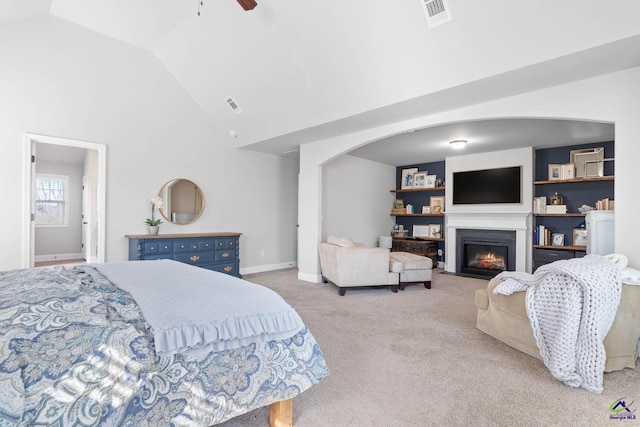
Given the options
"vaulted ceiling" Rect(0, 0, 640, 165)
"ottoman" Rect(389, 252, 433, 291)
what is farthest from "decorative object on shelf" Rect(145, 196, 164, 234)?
"ottoman" Rect(389, 252, 433, 291)

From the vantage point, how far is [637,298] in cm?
222

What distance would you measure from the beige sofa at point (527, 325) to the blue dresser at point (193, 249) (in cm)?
349

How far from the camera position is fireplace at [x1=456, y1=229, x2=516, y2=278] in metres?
5.64

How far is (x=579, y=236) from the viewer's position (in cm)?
513

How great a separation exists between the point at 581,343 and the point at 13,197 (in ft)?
17.9

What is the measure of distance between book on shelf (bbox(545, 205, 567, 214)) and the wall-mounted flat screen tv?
44cm

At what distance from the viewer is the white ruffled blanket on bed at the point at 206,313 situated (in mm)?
1261

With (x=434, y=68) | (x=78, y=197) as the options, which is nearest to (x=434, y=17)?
(x=434, y=68)

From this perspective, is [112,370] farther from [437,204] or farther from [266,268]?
[437,204]

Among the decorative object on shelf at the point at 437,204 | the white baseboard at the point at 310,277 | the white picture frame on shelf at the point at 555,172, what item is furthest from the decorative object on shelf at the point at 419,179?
the white baseboard at the point at 310,277

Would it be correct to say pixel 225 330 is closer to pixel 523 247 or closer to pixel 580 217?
pixel 523 247

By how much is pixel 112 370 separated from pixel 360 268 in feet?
11.4

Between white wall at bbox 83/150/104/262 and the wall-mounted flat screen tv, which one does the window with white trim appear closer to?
white wall at bbox 83/150/104/262

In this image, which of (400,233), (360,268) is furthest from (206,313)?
(400,233)
